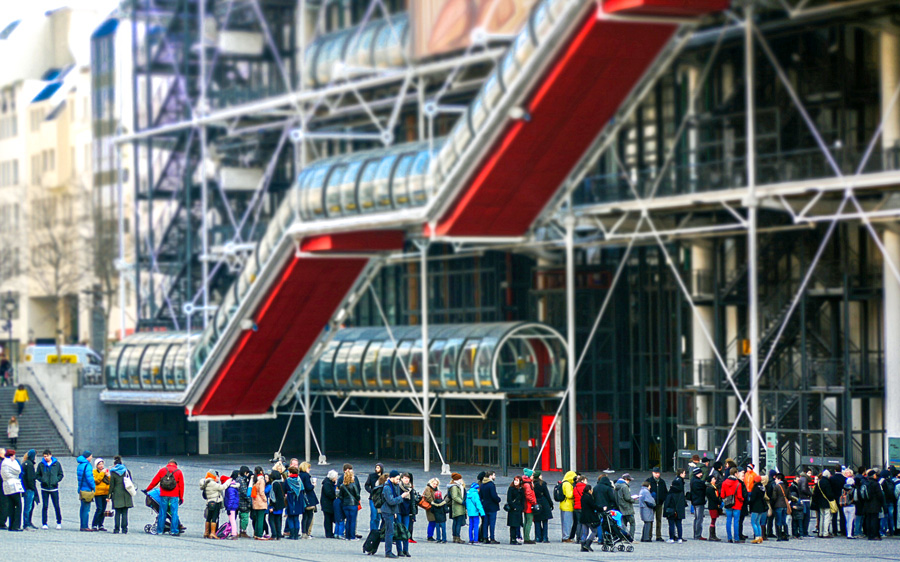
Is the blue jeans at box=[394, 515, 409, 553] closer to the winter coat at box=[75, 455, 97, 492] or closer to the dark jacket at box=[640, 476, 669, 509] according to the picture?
the dark jacket at box=[640, 476, 669, 509]

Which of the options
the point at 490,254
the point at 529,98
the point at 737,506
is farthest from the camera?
the point at 490,254

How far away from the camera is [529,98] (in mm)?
35906

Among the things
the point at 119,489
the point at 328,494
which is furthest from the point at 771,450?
the point at 119,489

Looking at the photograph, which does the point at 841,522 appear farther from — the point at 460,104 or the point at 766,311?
the point at 460,104

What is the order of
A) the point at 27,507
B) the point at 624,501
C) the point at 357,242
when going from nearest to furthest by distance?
the point at 624,501 → the point at 27,507 → the point at 357,242

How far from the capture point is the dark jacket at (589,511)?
26953 mm

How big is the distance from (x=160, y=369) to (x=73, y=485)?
10012 mm

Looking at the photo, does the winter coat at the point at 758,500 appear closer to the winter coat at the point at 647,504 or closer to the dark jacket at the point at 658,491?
the dark jacket at the point at 658,491

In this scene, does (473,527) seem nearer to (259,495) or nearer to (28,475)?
(259,495)

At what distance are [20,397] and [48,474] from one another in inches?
878

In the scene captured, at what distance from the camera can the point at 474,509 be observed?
28000mm

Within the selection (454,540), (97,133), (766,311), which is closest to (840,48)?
(766,311)

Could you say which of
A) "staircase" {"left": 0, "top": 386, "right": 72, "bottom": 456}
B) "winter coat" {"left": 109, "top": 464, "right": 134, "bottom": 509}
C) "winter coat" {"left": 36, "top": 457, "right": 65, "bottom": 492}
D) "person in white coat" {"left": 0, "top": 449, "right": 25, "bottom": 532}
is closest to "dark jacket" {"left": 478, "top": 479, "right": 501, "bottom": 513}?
"winter coat" {"left": 109, "top": 464, "right": 134, "bottom": 509}

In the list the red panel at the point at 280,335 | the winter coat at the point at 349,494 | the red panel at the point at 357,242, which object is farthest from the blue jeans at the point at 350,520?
the red panel at the point at 280,335
